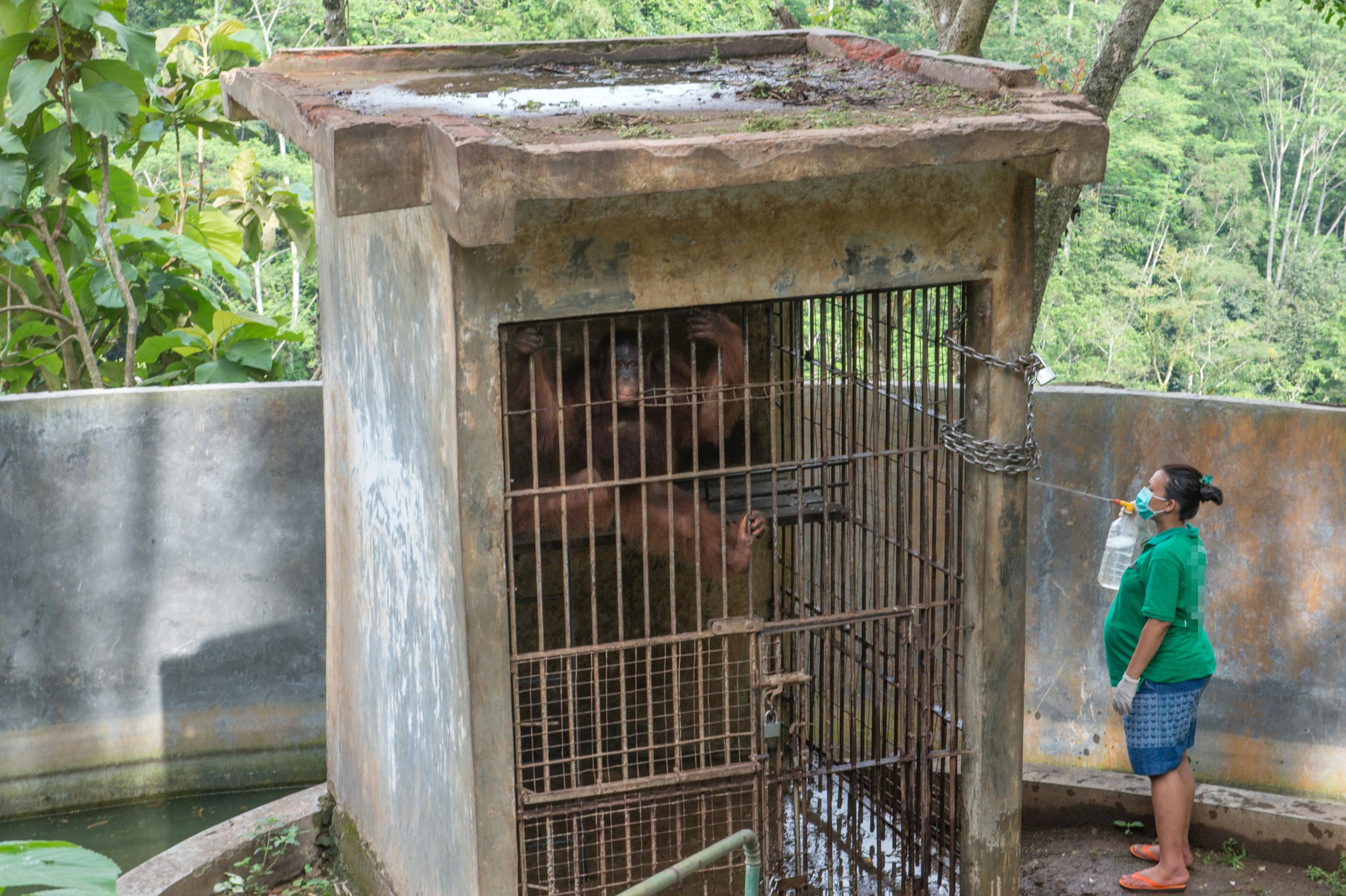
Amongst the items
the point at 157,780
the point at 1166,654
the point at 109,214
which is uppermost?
Answer: the point at 109,214

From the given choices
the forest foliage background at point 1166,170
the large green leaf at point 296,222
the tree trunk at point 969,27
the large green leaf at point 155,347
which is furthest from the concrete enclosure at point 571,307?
the forest foliage background at point 1166,170

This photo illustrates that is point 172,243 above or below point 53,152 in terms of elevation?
below

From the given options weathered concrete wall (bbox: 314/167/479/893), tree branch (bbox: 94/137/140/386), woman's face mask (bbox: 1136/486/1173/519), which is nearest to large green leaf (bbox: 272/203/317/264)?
tree branch (bbox: 94/137/140/386)

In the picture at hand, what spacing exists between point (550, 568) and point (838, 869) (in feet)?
4.86

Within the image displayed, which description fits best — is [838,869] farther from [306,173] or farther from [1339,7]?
[306,173]

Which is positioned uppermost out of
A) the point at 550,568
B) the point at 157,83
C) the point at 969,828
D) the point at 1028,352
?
the point at 157,83

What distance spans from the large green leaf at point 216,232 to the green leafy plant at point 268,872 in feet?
15.0

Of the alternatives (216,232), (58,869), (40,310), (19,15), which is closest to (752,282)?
(58,869)

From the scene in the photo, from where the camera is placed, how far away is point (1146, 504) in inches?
202

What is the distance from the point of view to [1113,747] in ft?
22.7

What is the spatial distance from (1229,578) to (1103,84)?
304 centimetres

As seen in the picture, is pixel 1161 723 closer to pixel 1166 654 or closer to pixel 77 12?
pixel 1166 654

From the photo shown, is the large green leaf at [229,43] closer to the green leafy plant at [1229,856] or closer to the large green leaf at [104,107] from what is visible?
the large green leaf at [104,107]

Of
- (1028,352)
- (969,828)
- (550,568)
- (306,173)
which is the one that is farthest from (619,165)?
(306,173)
